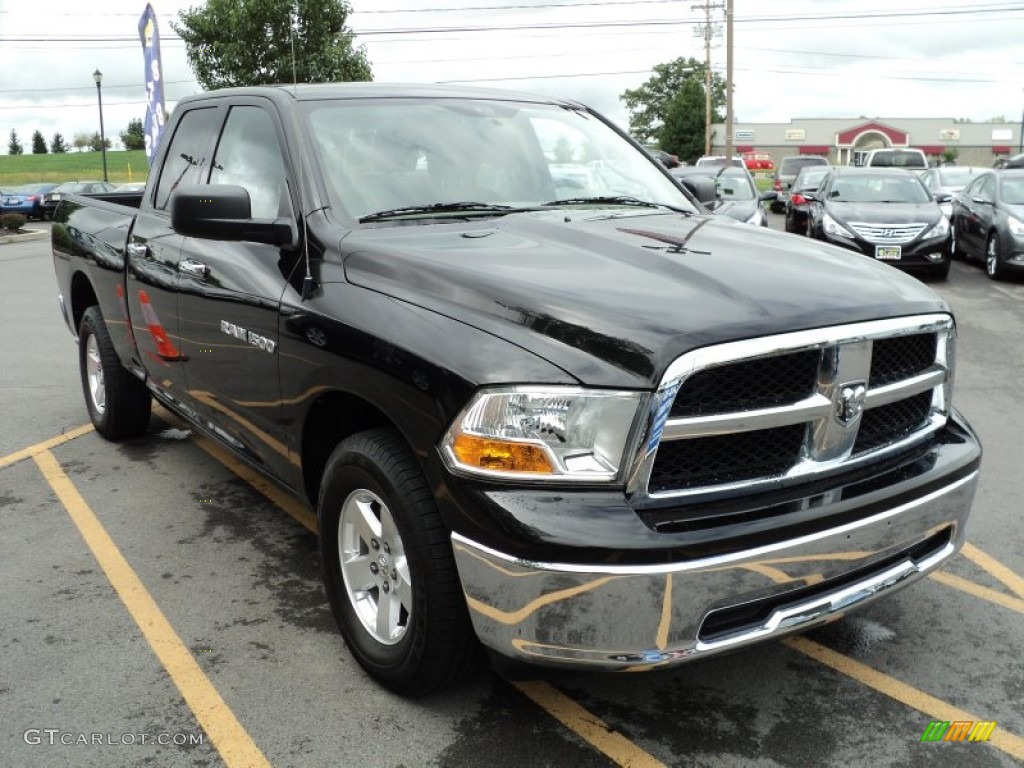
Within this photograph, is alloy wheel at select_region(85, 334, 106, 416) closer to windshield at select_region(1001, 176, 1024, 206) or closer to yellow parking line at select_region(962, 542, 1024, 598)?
yellow parking line at select_region(962, 542, 1024, 598)

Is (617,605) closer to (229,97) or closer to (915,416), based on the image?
(915,416)

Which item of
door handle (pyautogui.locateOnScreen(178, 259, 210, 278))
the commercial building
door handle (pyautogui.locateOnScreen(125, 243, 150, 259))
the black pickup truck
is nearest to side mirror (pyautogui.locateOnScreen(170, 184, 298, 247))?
the black pickup truck

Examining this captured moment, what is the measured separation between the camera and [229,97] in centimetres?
446

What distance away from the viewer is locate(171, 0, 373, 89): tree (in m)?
43.3

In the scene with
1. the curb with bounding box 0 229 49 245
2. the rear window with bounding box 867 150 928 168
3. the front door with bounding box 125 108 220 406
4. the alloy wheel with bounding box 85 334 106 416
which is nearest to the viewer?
the front door with bounding box 125 108 220 406

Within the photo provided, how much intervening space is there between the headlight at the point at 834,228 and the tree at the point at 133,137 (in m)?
115

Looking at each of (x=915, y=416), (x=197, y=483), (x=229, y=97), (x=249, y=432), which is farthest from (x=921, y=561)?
(x=197, y=483)

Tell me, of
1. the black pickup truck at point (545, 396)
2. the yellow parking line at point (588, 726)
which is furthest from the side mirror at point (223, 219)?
the yellow parking line at point (588, 726)

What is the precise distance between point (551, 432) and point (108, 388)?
4.13 metres

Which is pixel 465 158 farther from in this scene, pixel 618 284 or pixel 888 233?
pixel 888 233

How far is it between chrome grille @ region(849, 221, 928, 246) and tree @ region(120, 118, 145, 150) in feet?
378

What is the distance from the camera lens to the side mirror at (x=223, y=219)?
3410 millimetres

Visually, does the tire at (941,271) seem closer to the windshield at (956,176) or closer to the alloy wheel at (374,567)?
the windshield at (956,176)

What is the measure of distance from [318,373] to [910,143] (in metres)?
100
